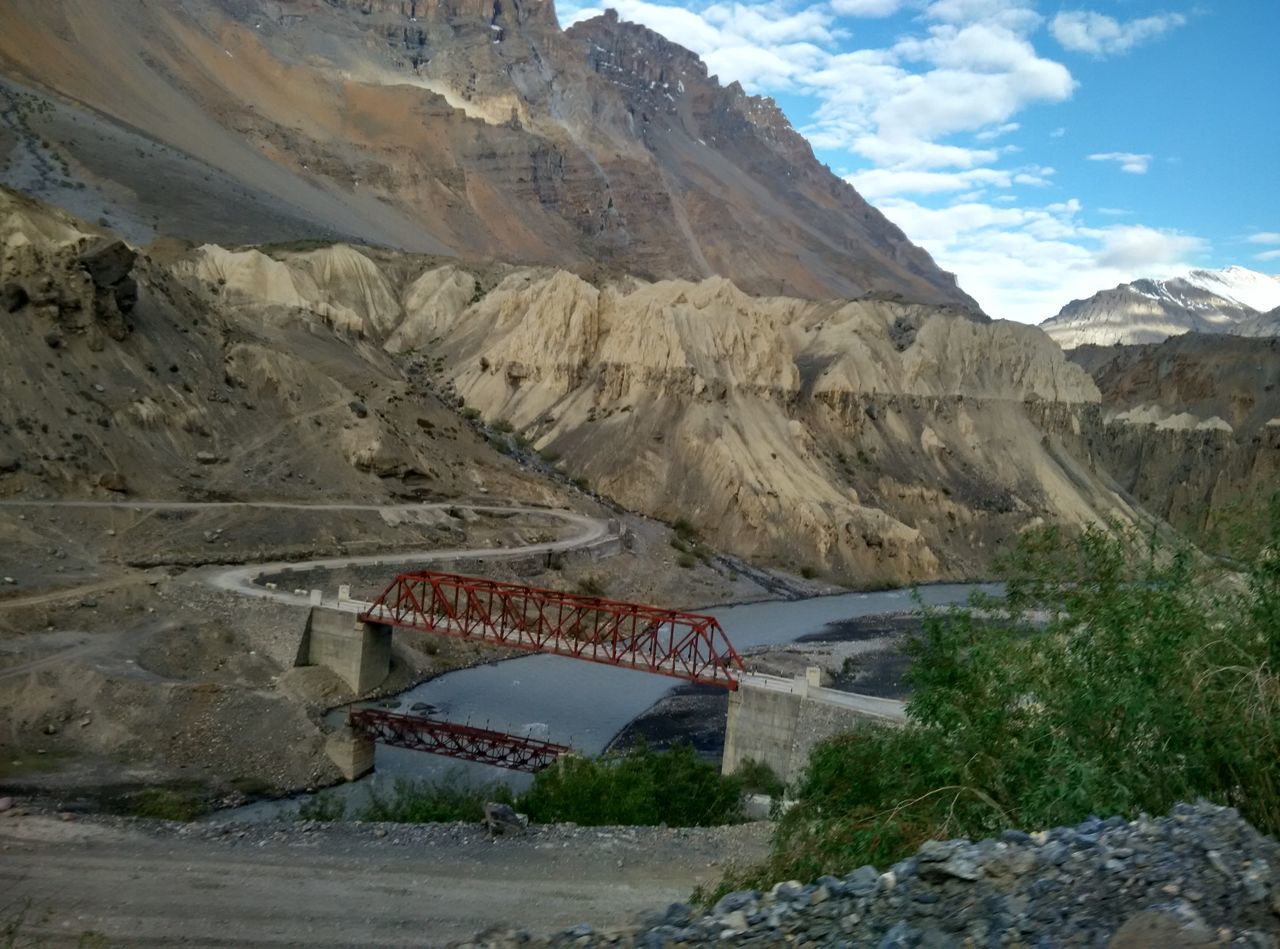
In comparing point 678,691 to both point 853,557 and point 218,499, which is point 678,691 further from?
point 853,557

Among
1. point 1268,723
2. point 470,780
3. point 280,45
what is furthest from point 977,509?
point 280,45

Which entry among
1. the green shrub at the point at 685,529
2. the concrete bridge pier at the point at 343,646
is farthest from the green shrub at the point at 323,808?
the green shrub at the point at 685,529

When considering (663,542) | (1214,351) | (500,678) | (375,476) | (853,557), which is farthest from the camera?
(1214,351)

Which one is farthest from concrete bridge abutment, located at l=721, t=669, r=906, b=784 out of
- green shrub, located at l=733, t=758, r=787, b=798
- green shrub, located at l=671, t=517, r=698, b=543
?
green shrub, located at l=671, t=517, r=698, b=543

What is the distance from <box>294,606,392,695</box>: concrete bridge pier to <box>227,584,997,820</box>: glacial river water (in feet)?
5.48

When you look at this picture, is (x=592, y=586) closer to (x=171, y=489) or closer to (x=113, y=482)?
(x=171, y=489)

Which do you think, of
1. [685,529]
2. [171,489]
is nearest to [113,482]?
[171,489]

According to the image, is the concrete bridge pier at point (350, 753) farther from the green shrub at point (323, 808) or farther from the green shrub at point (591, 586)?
the green shrub at point (591, 586)

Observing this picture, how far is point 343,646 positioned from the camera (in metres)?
38.8

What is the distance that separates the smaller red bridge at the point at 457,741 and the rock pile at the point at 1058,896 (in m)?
22.2

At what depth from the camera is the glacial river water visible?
103ft

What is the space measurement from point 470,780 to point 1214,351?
13432 centimetres

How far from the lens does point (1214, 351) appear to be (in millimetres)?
139000

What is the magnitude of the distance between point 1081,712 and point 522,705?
2957cm
